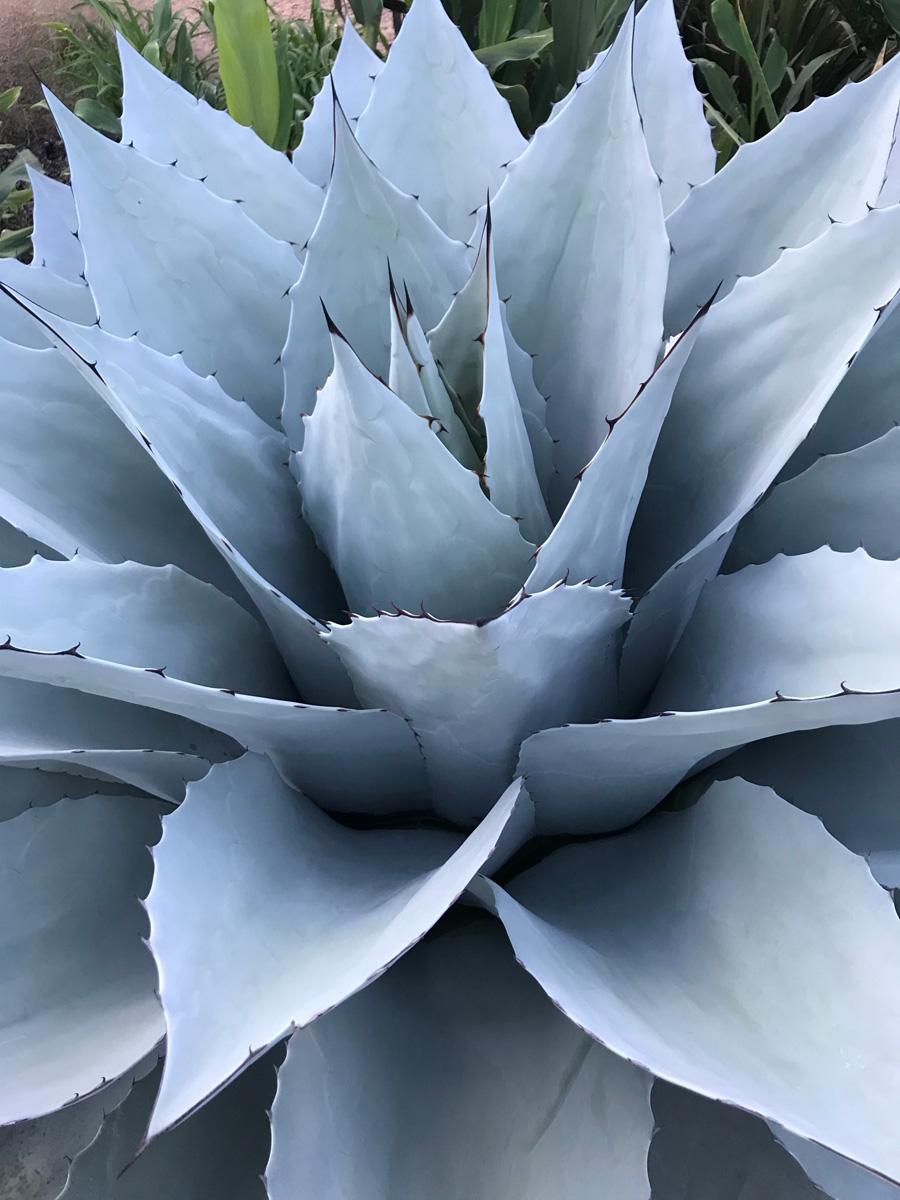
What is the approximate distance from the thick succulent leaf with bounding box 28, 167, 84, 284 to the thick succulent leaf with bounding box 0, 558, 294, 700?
257 mm

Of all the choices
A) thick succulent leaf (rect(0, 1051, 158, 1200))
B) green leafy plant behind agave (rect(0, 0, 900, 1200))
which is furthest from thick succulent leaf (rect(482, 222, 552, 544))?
thick succulent leaf (rect(0, 1051, 158, 1200))

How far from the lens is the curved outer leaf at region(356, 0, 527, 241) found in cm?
55

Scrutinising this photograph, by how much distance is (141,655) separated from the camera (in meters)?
0.44

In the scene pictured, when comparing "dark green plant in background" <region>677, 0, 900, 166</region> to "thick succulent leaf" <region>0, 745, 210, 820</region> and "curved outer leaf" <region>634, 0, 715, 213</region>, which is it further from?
"thick succulent leaf" <region>0, 745, 210, 820</region>

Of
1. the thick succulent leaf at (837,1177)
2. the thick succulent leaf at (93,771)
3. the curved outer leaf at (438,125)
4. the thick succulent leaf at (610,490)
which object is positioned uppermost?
the curved outer leaf at (438,125)

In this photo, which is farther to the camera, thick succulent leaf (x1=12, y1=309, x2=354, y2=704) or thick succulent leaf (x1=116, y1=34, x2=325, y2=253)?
thick succulent leaf (x1=116, y1=34, x2=325, y2=253)

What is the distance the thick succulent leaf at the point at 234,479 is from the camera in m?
0.41

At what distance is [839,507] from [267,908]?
1.10 ft

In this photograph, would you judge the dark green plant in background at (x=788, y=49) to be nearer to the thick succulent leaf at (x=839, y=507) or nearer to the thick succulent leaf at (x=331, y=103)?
the thick succulent leaf at (x=331, y=103)

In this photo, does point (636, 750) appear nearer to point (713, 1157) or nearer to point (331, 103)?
point (713, 1157)

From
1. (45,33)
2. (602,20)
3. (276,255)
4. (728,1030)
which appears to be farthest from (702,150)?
(45,33)

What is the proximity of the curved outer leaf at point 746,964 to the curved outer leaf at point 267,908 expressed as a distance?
0.14ft

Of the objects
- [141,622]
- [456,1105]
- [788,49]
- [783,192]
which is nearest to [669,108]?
[783,192]

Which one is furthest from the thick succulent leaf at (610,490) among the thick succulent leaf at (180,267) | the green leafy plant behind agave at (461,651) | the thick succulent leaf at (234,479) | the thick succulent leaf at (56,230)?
the thick succulent leaf at (56,230)
